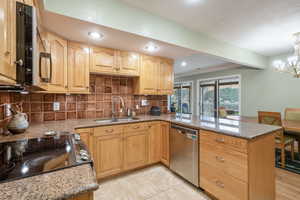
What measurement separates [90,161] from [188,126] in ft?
4.88

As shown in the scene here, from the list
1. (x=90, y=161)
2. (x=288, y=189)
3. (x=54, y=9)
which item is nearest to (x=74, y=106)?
(x=54, y=9)

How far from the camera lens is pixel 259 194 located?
4.83 ft

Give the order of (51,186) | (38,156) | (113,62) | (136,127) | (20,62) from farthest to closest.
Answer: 1. (113,62)
2. (136,127)
3. (38,156)
4. (20,62)
5. (51,186)

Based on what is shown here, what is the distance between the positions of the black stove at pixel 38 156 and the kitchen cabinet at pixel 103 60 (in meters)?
1.34

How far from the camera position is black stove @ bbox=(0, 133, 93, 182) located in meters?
0.71

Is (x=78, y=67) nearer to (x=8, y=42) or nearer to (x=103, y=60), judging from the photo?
(x=103, y=60)

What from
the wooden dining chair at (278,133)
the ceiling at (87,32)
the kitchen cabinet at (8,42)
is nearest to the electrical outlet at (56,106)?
the ceiling at (87,32)

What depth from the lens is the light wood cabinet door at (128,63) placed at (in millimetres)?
2455

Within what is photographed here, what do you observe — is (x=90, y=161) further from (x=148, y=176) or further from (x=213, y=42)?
(x=213, y=42)

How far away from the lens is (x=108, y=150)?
2.07m

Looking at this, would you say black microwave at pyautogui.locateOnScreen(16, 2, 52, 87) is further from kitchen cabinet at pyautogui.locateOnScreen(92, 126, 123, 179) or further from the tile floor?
the tile floor

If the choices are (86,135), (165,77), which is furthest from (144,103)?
(86,135)

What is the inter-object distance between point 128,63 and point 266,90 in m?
4.03

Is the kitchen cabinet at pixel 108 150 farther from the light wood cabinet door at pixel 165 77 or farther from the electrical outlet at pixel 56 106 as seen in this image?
the light wood cabinet door at pixel 165 77
